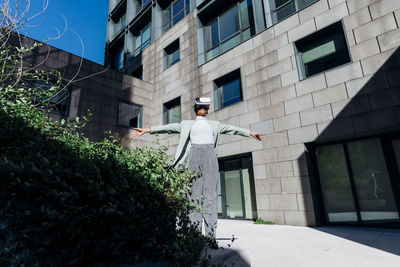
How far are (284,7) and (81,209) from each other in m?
10.4

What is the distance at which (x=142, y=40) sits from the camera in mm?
16531

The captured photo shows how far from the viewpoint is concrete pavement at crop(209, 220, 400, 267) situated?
3.22 meters

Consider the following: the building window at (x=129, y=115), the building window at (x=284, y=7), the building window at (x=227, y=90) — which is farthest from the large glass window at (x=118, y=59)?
the building window at (x=284, y=7)

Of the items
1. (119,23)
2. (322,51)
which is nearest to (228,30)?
(322,51)

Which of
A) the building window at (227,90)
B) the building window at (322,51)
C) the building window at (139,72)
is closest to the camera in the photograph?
the building window at (322,51)

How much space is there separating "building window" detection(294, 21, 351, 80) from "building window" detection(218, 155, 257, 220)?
411 centimetres

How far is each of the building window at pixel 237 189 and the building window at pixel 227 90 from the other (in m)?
2.67

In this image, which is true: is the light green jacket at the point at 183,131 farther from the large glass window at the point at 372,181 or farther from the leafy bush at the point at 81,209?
the large glass window at the point at 372,181

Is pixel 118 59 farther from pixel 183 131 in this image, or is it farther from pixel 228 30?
pixel 183 131

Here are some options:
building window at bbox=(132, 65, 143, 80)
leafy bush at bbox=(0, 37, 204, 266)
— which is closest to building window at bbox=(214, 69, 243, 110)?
building window at bbox=(132, 65, 143, 80)

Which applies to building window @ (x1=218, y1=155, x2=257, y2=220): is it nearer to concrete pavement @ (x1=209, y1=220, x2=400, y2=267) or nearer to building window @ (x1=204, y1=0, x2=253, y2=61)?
→ concrete pavement @ (x1=209, y1=220, x2=400, y2=267)

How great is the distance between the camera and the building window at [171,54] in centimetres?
1327

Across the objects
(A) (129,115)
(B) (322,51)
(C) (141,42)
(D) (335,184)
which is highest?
(C) (141,42)

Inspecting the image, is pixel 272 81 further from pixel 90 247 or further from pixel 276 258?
pixel 90 247
